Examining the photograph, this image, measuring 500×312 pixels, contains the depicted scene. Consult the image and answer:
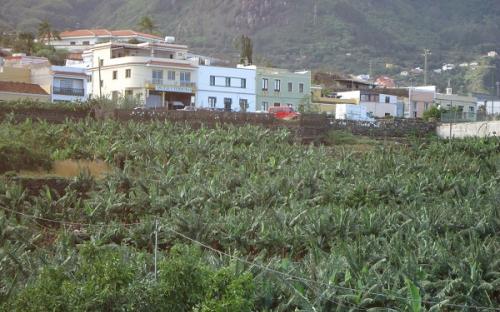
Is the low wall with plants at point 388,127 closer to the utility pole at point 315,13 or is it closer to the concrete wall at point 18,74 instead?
the concrete wall at point 18,74

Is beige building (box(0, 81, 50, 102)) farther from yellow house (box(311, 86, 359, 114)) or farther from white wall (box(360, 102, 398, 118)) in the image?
white wall (box(360, 102, 398, 118))

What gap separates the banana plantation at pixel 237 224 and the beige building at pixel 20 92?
13.7 meters

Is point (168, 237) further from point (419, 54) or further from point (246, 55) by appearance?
point (419, 54)

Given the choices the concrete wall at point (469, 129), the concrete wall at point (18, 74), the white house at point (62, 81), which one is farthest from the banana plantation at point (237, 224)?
the concrete wall at point (18, 74)

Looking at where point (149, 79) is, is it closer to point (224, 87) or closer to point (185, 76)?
point (185, 76)

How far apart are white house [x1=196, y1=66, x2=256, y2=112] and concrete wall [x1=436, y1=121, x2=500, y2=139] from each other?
51.2 ft

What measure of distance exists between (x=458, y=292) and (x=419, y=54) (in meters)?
122

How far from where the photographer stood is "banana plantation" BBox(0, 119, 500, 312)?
9945 mm

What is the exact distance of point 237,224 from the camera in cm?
1822

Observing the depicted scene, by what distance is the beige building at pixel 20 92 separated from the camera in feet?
150

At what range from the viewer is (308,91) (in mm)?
65688

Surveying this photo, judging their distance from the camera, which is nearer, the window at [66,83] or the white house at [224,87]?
the window at [66,83]

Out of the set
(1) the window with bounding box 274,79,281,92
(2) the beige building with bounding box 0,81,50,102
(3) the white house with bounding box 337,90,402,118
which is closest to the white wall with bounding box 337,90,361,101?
(3) the white house with bounding box 337,90,402,118

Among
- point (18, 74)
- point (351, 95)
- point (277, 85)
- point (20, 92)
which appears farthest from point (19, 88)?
point (351, 95)
